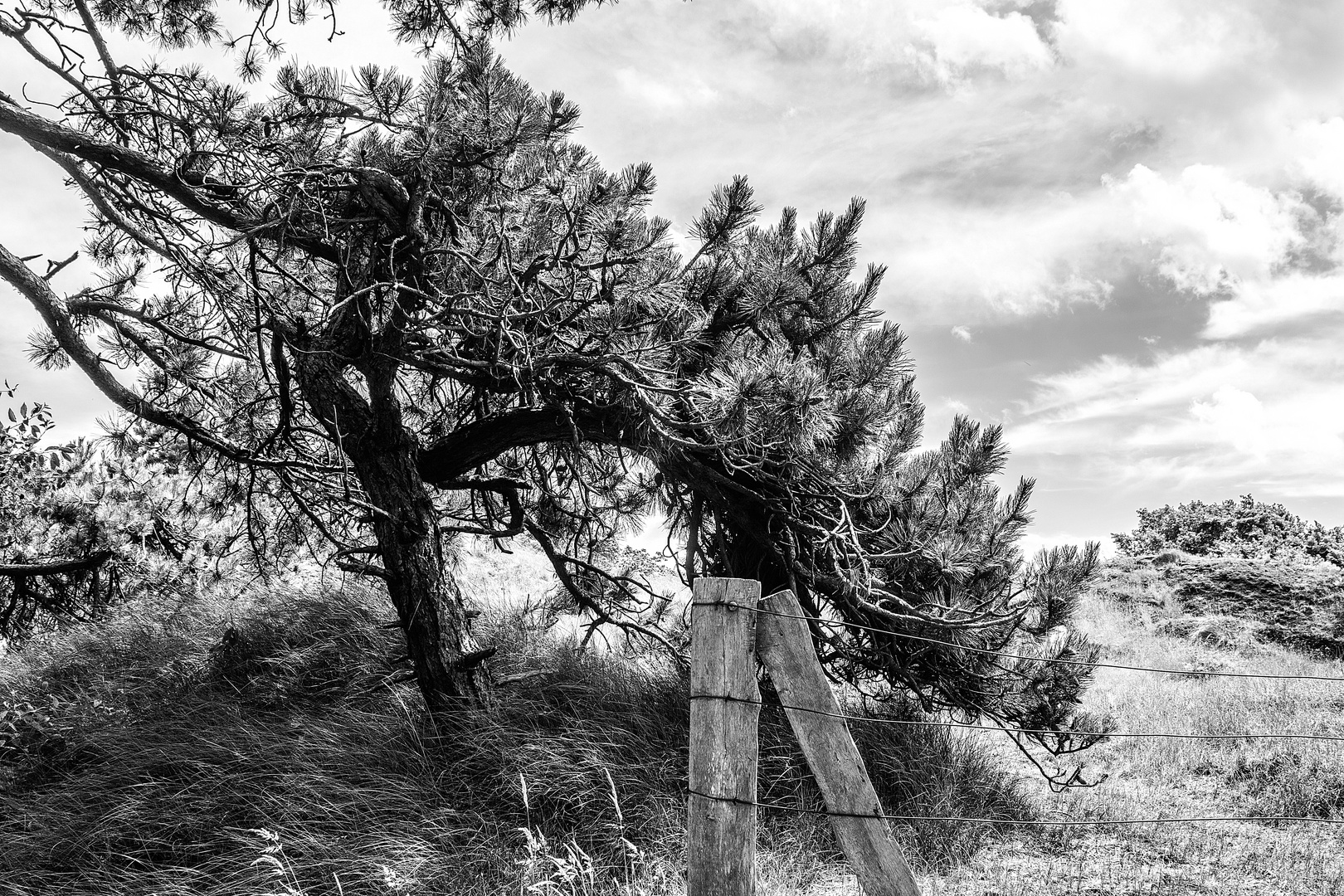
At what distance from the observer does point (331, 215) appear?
15.3 feet

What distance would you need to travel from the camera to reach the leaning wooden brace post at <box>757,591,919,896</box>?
282 cm

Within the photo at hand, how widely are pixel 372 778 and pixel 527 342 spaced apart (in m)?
2.33

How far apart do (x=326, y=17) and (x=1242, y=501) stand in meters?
14.4

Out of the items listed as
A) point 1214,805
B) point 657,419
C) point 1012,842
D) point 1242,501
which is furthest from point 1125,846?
point 1242,501

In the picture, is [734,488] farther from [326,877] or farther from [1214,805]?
[1214,805]

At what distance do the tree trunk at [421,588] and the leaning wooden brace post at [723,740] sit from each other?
2534 mm

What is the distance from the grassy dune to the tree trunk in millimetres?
218

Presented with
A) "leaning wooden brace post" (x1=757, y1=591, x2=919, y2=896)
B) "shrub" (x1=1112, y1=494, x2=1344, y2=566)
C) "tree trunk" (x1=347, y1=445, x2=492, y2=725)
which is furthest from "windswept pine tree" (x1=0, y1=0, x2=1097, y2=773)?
"shrub" (x1=1112, y1=494, x2=1344, y2=566)

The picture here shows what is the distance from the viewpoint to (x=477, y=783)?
4.50 meters

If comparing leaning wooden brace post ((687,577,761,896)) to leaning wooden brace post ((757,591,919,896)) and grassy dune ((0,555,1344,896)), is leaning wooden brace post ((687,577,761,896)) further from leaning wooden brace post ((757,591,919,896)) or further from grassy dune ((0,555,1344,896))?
grassy dune ((0,555,1344,896))

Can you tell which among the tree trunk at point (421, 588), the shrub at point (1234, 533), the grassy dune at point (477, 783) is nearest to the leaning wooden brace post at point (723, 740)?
the grassy dune at point (477, 783)

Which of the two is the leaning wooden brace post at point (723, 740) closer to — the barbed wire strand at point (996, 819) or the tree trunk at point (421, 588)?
the barbed wire strand at point (996, 819)

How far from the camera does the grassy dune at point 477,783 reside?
406cm

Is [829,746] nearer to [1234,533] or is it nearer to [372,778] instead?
[372,778]
